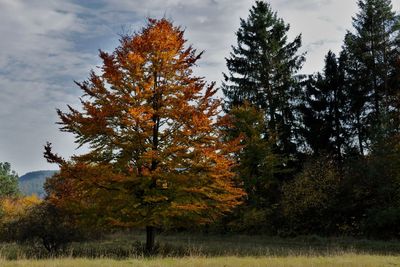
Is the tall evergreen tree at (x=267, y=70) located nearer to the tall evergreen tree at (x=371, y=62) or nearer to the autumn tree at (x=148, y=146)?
the tall evergreen tree at (x=371, y=62)

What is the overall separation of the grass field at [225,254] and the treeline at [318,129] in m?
3.22

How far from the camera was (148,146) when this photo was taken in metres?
18.6

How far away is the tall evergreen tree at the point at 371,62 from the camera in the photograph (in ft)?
131

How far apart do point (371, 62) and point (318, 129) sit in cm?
804

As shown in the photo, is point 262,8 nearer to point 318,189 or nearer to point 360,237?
point 318,189

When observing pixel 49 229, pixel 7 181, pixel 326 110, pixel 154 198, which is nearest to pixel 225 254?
pixel 154 198

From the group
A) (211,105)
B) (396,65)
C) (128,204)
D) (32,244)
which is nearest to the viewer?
(128,204)

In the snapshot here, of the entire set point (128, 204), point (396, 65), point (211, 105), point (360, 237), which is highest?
point (396, 65)

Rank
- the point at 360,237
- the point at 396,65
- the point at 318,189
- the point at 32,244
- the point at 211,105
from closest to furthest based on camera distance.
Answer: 1. the point at 211,105
2. the point at 32,244
3. the point at 360,237
4. the point at 318,189
5. the point at 396,65

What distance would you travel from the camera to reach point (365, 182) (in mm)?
31984

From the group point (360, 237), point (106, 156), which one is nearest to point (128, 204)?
point (106, 156)

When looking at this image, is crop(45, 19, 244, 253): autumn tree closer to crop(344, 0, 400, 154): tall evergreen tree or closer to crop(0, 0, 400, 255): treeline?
crop(0, 0, 400, 255): treeline

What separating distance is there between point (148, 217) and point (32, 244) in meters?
9.74

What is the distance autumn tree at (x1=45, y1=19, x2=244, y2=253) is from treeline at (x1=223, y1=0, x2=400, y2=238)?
14.7m
